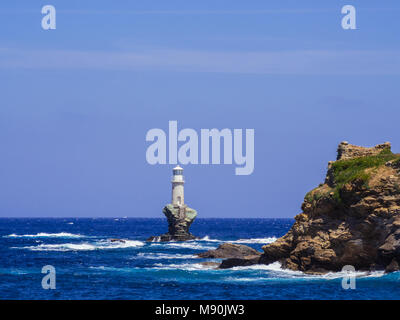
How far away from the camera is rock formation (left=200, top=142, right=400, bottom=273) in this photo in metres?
39.8

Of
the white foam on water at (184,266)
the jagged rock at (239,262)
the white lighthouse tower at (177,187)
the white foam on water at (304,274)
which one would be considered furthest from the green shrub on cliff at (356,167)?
the white lighthouse tower at (177,187)

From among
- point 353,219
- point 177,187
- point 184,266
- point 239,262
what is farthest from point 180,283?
point 177,187

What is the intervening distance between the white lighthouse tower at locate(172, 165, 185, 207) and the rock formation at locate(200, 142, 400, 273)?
55.3 meters

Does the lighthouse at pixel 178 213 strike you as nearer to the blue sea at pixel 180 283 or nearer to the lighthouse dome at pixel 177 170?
the lighthouse dome at pixel 177 170

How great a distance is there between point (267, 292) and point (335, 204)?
821 centimetres

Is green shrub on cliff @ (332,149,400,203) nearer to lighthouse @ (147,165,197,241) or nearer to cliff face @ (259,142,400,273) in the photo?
cliff face @ (259,142,400,273)

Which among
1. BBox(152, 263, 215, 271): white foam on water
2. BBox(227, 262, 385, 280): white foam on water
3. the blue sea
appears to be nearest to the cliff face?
BBox(227, 262, 385, 280): white foam on water

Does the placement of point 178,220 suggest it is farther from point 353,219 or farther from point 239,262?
point 353,219

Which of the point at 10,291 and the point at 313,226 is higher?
the point at 313,226

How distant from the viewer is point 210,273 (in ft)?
156

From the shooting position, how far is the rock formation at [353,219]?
39.8 meters
